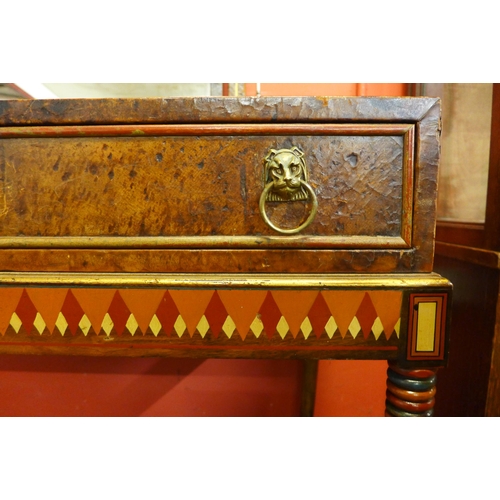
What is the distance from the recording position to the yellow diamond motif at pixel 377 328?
524 mm

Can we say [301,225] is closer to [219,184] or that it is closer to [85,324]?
[219,184]

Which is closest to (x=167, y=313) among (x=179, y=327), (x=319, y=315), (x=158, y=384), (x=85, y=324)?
(x=179, y=327)

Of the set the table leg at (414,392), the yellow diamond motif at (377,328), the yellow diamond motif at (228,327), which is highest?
the yellow diamond motif at (377,328)

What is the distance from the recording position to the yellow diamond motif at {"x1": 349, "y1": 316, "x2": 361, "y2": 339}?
0.53 metres

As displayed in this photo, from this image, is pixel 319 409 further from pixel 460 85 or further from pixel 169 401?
pixel 460 85

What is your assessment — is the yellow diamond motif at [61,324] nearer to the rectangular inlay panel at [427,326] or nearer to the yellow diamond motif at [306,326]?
the yellow diamond motif at [306,326]

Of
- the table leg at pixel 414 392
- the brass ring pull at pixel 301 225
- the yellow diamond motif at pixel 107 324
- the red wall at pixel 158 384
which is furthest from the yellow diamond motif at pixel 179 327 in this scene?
the red wall at pixel 158 384

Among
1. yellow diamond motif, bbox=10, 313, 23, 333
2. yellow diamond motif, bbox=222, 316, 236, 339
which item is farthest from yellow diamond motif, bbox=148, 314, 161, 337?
yellow diamond motif, bbox=10, 313, 23, 333

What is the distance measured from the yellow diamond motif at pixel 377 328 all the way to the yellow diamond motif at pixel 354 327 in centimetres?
2

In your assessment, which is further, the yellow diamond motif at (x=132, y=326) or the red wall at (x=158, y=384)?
the red wall at (x=158, y=384)

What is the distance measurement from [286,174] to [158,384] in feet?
2.72

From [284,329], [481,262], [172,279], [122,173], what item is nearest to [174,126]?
[122,173]

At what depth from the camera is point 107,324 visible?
54 centimetres

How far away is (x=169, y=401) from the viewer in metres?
1.04
